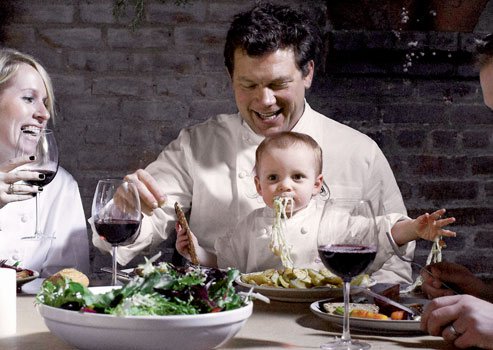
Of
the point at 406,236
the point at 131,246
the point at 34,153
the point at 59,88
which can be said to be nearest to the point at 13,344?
the point at 34,153

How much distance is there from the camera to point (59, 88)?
3.25m

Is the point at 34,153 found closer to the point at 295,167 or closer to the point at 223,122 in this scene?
the point at 295,167

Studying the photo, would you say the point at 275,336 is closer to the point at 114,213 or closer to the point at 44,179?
the point at 114,213

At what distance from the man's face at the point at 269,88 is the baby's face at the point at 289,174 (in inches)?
11.9

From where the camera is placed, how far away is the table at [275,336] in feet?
4.22

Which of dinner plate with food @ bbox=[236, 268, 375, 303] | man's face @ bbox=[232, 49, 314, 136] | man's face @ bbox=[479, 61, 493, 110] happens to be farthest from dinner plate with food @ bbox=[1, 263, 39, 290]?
man's face @ bbox=[479, 61, 493, 110]

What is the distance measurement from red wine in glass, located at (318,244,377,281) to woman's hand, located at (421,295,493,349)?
13 cm

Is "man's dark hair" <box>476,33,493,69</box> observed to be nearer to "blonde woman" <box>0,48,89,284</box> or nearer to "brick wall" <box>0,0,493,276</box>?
"brick wall" <box>0,0,493,276</box>

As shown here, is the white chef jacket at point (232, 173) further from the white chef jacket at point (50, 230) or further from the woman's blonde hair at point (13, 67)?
the woman's blonde hair at point (13, 67)

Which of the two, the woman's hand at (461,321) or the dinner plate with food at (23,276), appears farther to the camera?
the dinner plate with food at (23,276)

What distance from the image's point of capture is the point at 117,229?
1549 millimetres

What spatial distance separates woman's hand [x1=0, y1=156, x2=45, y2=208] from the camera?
1954 mm

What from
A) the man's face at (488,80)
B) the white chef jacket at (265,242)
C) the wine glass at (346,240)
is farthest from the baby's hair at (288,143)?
the wine glass at (346,240)

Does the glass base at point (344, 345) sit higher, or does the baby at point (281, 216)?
A: the baby at point (281, 216)
